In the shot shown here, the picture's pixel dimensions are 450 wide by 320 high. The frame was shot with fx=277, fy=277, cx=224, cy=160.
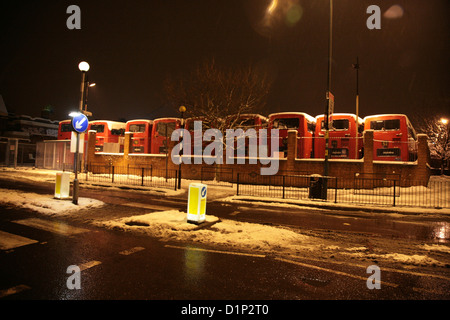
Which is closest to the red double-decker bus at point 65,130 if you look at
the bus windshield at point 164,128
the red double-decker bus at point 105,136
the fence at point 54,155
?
the fence at point 54,155

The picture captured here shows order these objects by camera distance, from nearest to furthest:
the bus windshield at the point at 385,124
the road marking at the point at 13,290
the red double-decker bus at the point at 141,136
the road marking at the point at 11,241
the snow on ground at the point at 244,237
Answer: the road marking at the point at 13,290
the road marking at the point at 11,241
the snow on ground at the point at 244,237
the bus windshield at the point at 385,124
the red double-decker bus at the point at 141,136

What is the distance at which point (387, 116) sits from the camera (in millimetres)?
17984

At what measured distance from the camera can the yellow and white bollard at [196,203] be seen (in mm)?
7527

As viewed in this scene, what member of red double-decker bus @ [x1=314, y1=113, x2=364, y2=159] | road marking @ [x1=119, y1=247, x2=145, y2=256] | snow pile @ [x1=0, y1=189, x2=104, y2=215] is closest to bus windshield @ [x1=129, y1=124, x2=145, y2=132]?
snow pile @ [x1=0, y1=189, x2=104, y2=215]

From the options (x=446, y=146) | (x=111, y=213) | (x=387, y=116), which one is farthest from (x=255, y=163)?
(x=446, y=146)

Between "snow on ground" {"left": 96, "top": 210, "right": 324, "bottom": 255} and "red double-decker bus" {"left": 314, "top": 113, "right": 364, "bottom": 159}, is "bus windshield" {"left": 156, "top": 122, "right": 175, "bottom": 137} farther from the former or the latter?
"snow on ground" {"left": 96, "top": 210, "right": 324, "bottom": 255}

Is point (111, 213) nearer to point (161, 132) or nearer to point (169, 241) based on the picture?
point (169, 241)

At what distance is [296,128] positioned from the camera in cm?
1905

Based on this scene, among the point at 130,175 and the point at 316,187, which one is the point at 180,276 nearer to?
the point at 316,187

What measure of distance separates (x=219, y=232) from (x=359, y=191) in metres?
11.5

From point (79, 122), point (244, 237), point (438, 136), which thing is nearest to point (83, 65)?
point (79, 122)

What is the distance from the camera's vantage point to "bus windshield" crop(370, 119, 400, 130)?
1770 centimetres

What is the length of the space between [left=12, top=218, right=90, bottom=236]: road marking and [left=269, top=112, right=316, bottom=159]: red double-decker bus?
47.9ft

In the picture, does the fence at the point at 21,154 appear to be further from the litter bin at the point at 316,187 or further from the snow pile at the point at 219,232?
the litter bin at the point at 316,187
